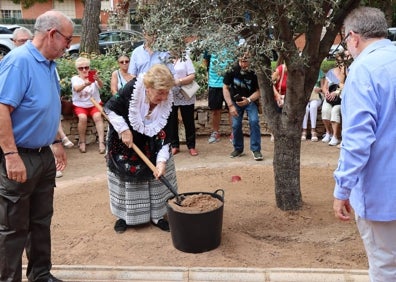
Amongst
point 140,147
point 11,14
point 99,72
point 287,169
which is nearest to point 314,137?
point 287,169

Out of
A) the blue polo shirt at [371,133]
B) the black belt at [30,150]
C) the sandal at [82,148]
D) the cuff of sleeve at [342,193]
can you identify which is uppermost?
the blue polo shirt at [371,133]

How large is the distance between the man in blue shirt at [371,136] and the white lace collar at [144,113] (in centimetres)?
201

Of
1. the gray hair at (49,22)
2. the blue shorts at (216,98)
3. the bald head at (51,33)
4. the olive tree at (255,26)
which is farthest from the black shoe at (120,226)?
the blue shorts at (216,98)

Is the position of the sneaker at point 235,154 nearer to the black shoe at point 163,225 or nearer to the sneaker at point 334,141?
the sneaker at point 334,141

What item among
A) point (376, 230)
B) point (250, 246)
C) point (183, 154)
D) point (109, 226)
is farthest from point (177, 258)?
point (183, 154)

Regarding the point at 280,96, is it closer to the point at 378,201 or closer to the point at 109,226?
the point at 109,226

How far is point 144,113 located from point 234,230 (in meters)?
1.31

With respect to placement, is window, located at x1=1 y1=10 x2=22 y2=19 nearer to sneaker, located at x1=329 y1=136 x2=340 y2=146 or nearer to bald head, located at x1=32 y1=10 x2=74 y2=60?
sneaker, located at x1=329 y1=136 x2=340 y2=146

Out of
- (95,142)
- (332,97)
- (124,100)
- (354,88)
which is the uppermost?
(354,88)

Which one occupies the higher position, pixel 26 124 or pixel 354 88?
pixel 354 88

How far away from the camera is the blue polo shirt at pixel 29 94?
3.10 m

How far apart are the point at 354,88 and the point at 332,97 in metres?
5.73

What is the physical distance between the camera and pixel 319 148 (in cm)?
787

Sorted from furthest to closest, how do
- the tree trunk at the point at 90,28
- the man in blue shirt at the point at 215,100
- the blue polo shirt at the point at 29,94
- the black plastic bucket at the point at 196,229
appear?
1. the tree trunk at the point at 90,28
2. the man in blue shirt at the point at 215,100
3. the black plastic bucket at the point at 196,229
4. the blue polo shirt at the point at 29,94
